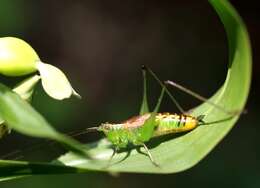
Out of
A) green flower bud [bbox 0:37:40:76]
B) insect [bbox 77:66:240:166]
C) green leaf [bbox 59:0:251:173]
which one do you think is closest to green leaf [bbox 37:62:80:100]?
green flower bud [bbox 0:37:40:76]

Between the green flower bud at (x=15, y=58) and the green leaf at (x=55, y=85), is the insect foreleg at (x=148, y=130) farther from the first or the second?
the green flower bud at (x=15, y=58)

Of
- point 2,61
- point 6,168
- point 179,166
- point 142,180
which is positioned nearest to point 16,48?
point 2,61

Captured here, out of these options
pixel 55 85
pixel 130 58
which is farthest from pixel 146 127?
pixel 130 58

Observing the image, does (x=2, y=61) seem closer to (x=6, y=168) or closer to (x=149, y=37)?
(x=6, y=168)

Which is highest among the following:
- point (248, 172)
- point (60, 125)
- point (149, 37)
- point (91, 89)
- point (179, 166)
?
point (149, 37)

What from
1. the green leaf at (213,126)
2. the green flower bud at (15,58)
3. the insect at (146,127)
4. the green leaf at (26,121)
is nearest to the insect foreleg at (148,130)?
the insect at (146,127)

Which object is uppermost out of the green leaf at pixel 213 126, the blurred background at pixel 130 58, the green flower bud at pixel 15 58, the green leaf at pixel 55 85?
the blurred background at pixel 130 58
